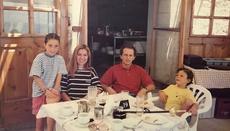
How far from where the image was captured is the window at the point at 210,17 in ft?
14.4

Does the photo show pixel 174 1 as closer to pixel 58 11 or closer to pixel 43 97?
pixel 58 11

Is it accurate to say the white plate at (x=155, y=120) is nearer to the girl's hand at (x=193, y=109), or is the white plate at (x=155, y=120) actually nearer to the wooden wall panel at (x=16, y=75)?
the girl's hand at (x=193, y=109)

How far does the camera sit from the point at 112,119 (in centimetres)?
181

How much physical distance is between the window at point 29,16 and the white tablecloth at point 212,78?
199 centimetres

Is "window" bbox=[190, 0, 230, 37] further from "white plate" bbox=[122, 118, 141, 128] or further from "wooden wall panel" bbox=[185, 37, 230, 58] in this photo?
"white plate" bbox=[122, 118, 141, 128]

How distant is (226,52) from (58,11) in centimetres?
292

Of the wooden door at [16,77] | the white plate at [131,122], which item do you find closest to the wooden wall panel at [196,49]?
the wooden door at [16,77]

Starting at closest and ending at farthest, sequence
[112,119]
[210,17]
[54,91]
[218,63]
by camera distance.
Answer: [112,119]
[54,91]
[218,63]
[210,17]

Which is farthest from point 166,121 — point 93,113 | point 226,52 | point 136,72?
point 226,52

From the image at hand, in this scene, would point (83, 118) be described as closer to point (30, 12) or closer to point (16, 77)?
point (16, 77)

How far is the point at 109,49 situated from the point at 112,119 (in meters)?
4.14

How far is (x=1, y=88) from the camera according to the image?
10.1 feet

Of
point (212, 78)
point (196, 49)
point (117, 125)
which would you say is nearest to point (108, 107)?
point (117, 125)

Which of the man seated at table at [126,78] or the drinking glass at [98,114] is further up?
the man seated at table at [126,78]
